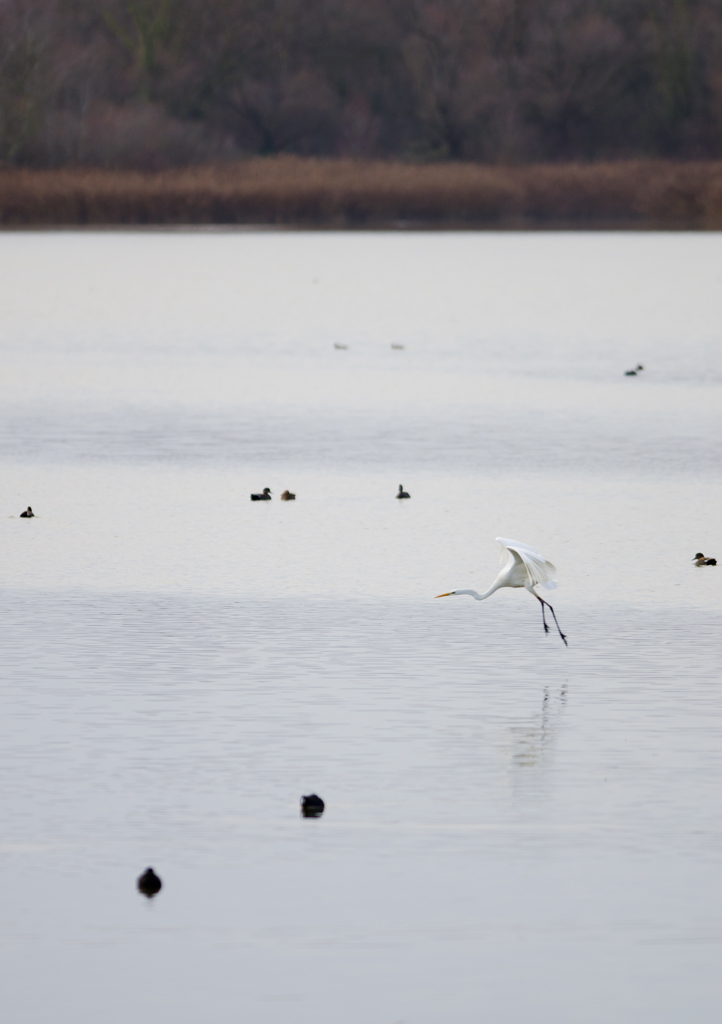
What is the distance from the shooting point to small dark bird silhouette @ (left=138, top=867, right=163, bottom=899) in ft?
16.8

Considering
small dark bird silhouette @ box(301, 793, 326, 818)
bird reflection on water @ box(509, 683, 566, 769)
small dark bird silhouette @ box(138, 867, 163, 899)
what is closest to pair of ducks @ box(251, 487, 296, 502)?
bird reflection on water @ box(509, 683, 566, 769)

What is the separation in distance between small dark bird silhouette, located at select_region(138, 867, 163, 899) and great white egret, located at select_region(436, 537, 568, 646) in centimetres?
300

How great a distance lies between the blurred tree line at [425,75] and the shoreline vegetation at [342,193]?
6370 mm

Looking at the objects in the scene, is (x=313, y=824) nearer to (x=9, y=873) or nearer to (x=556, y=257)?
(x=9, y=873)

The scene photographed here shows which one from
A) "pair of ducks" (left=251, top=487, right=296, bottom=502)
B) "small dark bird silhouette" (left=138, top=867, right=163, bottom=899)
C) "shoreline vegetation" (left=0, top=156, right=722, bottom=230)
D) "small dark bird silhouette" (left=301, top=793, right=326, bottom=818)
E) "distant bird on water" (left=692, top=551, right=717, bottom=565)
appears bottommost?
"small dark bird silhouette" (left=138, top=867, right=163, bottom=899)

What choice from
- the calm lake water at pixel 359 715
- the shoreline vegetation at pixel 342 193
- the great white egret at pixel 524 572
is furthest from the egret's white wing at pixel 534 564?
the shoreline vegetation at pixel 342 193

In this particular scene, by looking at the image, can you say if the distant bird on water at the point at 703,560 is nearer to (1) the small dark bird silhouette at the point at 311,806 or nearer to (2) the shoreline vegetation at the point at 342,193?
(1) the small dark bird silhouette at the point at 311,806

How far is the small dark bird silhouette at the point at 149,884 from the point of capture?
5117 millimetres

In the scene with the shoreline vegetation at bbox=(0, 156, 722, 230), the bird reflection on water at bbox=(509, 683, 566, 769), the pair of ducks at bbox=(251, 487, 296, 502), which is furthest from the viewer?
the shoreline vegetation at bbox=(0, 156, 722, 230)

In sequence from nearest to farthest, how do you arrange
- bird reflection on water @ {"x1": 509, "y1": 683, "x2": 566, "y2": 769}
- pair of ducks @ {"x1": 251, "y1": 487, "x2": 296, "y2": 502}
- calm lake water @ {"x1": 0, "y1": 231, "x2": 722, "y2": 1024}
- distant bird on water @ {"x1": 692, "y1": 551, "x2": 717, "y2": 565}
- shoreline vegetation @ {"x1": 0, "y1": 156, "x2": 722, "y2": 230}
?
calm lake water @ {"x1": 0, "y1": 231, "x2": 722, "y2": 1024} → bird reflection on water @ {"x1": 509, "y1": 683, "x2": 566, "y2": 769} → distant bird on water @ {"x1": 692, "y1": 551, "x2": 717, "y2": 565} → pair of ducks @ {"x1": 251, "y1": 487, "x2": 296, "y2": 502} → shoreline vegetation @ {"x1": 0, "y1": 156, "x2": 722, "y2": 230}

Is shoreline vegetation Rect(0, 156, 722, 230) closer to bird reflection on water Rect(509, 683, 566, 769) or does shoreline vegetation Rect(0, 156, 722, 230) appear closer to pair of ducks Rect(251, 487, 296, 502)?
pair of ducks Rect(251, 487, 296, 502)

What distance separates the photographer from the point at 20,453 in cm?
1438

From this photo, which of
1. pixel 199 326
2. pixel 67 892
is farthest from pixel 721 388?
pixel 67 892

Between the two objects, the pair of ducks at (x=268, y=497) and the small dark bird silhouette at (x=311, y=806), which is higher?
the pair of ducks at (x=268, y=497)
